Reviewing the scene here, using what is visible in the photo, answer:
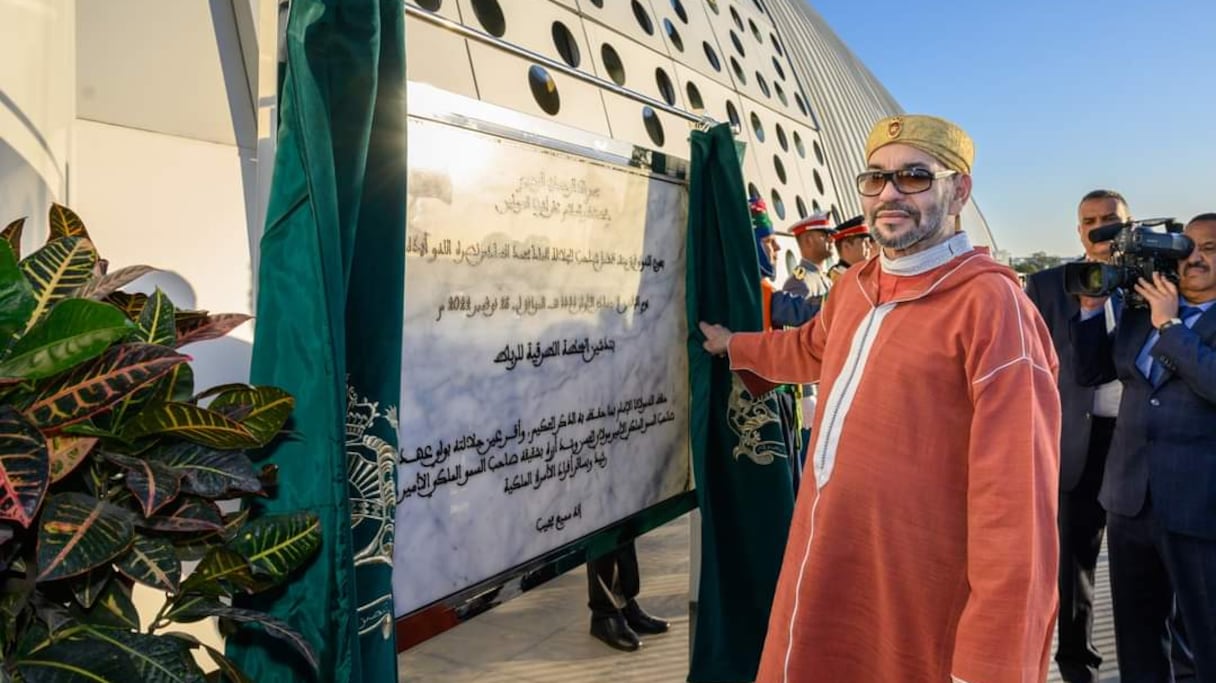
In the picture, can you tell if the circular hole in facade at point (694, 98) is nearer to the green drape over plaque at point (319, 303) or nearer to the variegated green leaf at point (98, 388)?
the green drape over plaque at point (319, 303)

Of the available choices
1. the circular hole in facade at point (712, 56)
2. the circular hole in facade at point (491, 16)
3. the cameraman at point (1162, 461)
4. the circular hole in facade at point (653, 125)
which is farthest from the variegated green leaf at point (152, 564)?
the circular hole in facade at point (712, 56)

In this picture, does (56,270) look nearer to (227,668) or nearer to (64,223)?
(64,223)

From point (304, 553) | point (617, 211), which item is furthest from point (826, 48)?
point (304, 553)

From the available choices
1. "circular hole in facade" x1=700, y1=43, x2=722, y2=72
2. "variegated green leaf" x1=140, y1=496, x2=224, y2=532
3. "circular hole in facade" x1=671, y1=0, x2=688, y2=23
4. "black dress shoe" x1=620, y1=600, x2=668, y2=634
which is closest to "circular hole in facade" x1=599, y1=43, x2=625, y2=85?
"circular hole in facade" x1=671, y1=0, x2=688, y2=23

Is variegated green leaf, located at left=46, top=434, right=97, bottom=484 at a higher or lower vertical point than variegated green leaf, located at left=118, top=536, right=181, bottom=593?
higher

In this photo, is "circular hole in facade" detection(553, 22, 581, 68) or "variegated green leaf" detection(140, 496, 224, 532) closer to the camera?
"variegated green leaf" detection(140, 496, 224, 532)

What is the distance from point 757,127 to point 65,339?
927 centimetres

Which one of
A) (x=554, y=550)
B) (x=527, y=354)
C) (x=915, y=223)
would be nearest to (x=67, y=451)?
(x=527, y=354)

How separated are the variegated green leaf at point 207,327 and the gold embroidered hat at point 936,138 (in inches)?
57.7

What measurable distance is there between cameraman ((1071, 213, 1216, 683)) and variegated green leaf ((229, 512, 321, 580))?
9.10ft

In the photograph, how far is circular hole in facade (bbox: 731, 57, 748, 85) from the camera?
9219 mm

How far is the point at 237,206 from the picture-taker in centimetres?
177

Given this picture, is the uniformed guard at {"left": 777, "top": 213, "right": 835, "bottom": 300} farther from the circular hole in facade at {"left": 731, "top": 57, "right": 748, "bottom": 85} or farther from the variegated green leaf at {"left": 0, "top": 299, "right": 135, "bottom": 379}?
the circular hole in facade at {"left": 731, "top": 57, "right": 748, "bottom": 85}

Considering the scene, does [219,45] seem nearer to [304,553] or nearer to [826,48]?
[304,553]
